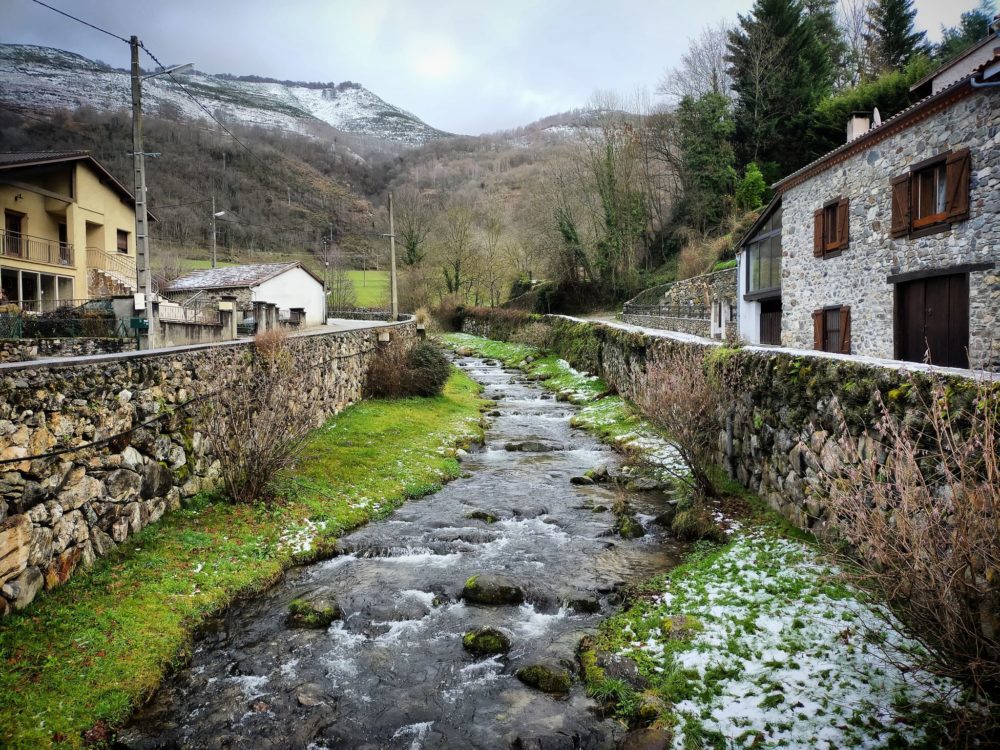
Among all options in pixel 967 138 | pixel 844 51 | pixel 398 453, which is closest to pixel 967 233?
pixel 967 138

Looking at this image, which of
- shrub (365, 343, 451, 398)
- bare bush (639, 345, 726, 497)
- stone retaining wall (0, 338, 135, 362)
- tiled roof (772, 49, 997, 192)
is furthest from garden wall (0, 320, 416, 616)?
tiled roof (772, 49, 997, 192)

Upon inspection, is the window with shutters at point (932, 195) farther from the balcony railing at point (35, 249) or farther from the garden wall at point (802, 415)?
the balcony railing at point (35, 249)

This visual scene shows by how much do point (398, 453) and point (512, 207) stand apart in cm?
5103

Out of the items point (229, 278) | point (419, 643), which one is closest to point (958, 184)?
point (419, 643)

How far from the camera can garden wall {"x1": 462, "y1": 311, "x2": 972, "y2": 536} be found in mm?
6176

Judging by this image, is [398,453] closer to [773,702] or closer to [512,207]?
[773,702]

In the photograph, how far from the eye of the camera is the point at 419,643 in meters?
6.33

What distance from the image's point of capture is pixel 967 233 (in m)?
12.9

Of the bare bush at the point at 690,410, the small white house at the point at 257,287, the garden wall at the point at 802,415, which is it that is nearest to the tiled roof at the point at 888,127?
the garden wall at the point at 802,415

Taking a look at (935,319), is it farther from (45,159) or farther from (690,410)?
(45,159)

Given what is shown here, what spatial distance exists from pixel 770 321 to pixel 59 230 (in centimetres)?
3299

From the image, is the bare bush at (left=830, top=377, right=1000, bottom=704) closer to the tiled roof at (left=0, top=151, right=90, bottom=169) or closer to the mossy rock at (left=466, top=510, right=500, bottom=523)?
the mossy rock at (left=466, top=510, right=500, bottom=523)

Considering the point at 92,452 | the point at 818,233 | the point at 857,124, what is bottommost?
the point at 92,452

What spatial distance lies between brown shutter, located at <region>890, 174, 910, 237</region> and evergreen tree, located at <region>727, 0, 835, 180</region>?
900 inches
